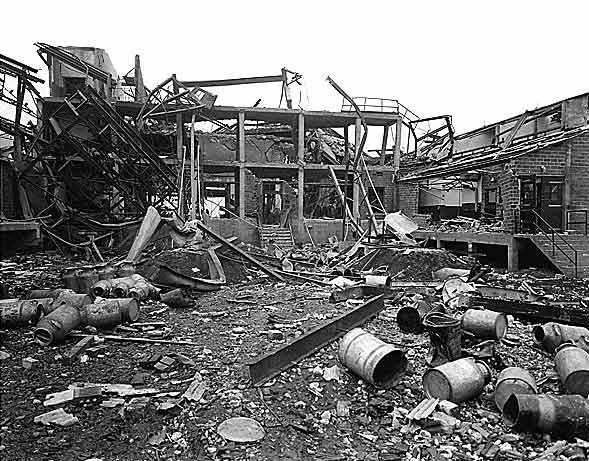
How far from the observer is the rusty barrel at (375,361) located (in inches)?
196

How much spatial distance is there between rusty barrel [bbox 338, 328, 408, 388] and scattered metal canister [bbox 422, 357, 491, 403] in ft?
1.25

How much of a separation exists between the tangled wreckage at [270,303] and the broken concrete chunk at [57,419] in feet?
0.07

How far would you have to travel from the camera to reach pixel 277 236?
67.9ft

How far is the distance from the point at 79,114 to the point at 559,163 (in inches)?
683

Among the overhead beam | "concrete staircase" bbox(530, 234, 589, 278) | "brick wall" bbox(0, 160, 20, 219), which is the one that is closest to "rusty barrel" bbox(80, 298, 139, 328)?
Answer: "concrete staircase" bbox(530, 234, 589, 278)

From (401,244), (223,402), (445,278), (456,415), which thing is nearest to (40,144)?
(401,244)

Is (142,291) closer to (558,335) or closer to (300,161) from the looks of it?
(558,335)

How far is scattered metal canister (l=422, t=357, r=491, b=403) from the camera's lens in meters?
4.58

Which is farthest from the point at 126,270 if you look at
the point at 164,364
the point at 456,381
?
the point at 456,381

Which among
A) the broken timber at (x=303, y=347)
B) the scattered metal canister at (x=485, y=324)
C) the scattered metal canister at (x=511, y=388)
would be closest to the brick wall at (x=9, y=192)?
the broken timber at (x=303, y=347)

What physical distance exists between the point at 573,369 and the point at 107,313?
597 cm

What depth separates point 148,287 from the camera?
955 cm

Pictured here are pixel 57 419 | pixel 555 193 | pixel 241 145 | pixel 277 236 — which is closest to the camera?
pixel 57 419

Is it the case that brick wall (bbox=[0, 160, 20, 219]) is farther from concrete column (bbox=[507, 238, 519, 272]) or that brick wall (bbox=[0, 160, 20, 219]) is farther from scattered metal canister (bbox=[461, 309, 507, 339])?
concrete column (bbox=[507, 238, 519, 272])
